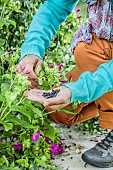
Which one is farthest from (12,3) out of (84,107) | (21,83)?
(21,83)

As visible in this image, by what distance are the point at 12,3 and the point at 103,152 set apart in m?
0.91

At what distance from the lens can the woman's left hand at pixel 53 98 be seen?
2102mm

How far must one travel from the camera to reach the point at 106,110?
2.83 meters

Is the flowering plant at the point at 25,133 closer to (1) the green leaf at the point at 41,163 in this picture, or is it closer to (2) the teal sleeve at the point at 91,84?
(1) the green leaf at the point at 41,163

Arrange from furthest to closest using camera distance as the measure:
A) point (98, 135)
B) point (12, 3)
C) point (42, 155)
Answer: point (98, 135) → point (12, 3) → point (42, 155)

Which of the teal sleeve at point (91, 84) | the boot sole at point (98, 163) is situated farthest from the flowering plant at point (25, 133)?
the boot sole at point (98, 163)

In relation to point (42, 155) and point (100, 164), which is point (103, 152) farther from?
point (42, 155)

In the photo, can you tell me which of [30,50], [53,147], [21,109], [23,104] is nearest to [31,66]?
[30,50]

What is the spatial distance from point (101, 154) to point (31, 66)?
0.75m

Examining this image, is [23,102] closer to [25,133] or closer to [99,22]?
[25,133]

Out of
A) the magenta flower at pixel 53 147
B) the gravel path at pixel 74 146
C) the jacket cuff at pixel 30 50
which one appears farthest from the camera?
the gravel path at pixel 74 146

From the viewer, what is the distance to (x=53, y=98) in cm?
211

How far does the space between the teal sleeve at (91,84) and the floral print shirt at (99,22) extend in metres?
0.40

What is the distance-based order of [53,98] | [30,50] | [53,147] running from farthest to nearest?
[53,147] → [30,50] → [53,98]
